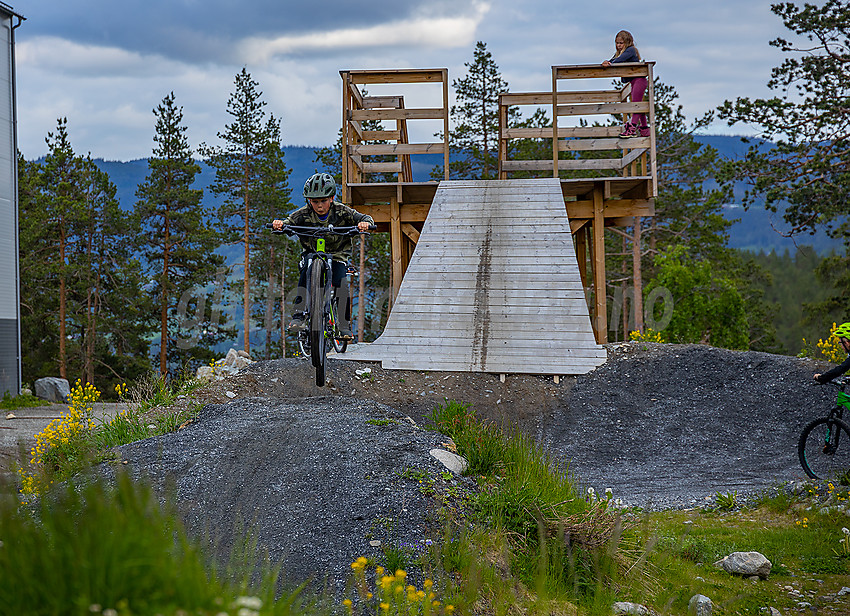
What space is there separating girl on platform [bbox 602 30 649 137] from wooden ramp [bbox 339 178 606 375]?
2.00 metres

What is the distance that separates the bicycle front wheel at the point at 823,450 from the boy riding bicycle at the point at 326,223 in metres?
5.30

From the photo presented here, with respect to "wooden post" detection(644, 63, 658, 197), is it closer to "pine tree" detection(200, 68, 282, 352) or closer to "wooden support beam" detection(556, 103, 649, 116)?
"wooden support beam" detection(556, 103, 649, 116)

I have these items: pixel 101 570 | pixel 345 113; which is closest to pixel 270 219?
pixel 345 113

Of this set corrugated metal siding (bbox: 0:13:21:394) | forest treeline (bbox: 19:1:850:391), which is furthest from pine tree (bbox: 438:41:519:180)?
corrugated metal siding (bbox: 0:13:21:394)

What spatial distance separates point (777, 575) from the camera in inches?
225

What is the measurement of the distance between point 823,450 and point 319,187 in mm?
6325

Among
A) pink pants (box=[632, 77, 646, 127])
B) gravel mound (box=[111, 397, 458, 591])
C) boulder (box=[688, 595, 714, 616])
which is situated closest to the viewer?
gravel mound (box=[111, 397, 458, 591])

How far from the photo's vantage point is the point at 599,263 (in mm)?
15547

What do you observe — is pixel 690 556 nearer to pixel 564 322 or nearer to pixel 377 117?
pixel 564 322

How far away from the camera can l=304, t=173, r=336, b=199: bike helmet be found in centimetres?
846

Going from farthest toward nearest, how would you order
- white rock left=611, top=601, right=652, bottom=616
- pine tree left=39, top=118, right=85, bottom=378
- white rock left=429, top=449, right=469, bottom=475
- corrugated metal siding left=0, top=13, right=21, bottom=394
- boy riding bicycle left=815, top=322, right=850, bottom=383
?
pine tree left=39, top=118, right=85, bottom=378 < corrugated metal siding left=0, top=13, right=21, bottom=394 < boy riding bicycle left=815, top=322, right=850, bottom=383 < white rock left=429, top=449, right=469, bottom=475 < white rock left=611, top=601, right=652, bottom=616

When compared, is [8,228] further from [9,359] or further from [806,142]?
[806,142]

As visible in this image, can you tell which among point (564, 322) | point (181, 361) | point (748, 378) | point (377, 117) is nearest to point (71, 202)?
point (181, 361)

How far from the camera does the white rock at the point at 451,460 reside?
5.96 m
